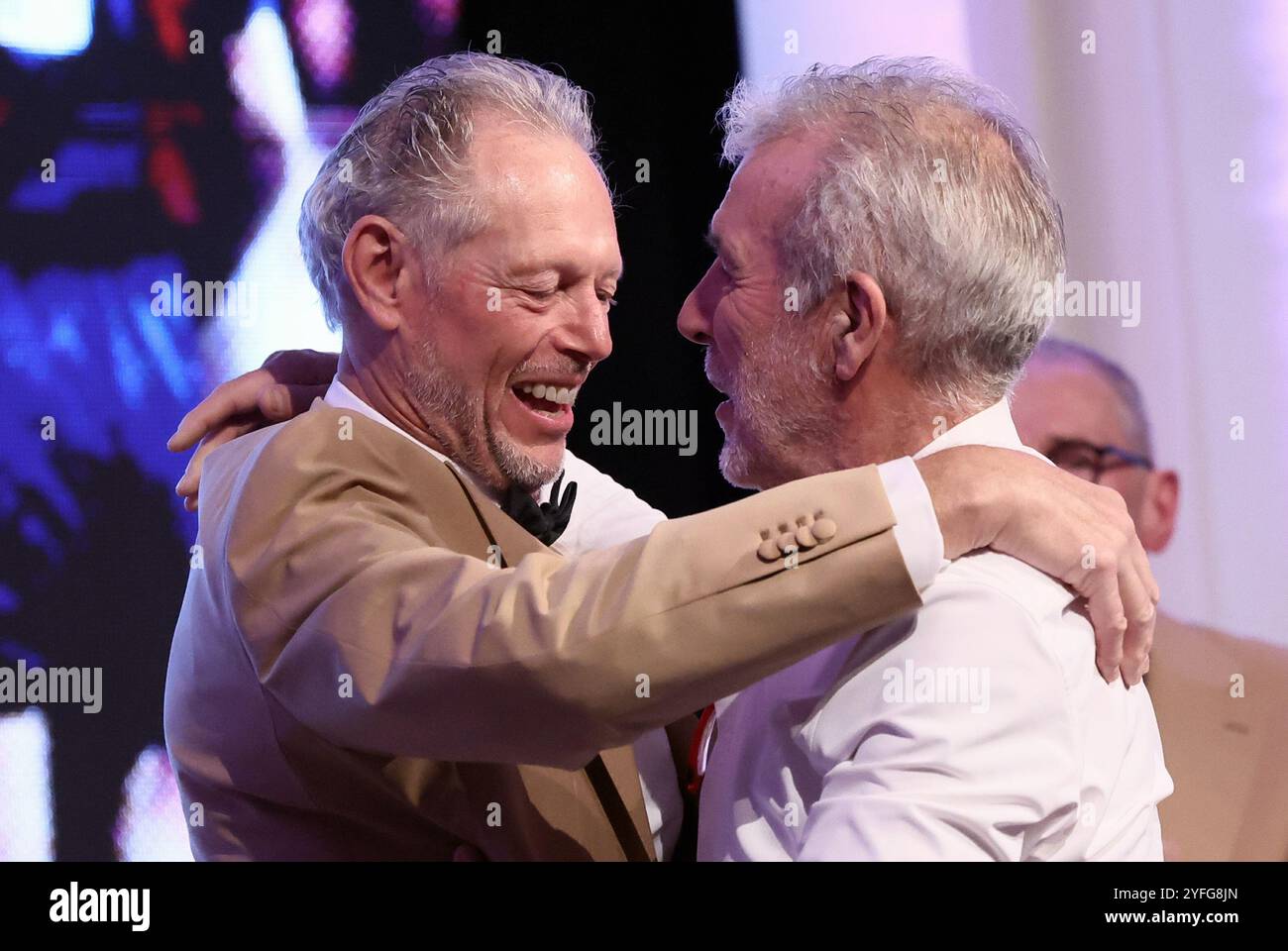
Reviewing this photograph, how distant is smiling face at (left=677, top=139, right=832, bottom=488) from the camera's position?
1930mm

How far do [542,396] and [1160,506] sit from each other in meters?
1.59

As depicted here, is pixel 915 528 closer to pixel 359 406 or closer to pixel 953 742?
pixel 953 742

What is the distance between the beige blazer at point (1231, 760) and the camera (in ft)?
9.77

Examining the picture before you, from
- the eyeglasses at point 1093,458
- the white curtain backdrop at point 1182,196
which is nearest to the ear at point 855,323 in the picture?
the white curtain backdrop at point 1182,196

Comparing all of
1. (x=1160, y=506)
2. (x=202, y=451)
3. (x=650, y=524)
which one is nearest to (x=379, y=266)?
(x=202, y=451)

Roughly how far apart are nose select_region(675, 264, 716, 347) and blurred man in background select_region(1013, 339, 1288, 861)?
1295mm

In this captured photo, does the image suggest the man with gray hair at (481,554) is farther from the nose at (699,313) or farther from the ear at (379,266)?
the nose at (699,313)

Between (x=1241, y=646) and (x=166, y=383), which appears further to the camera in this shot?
(x=1241, y=646)

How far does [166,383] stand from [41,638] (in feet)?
1.73

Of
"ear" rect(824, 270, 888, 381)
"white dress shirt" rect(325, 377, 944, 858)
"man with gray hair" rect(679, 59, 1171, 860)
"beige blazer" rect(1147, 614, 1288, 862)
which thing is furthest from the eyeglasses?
"ear" rect(824, 270, 888, 381)

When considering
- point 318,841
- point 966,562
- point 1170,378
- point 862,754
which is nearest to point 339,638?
point 318,841

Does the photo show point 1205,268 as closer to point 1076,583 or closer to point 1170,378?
point 1170,378

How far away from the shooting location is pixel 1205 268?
310 cm
